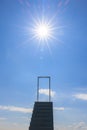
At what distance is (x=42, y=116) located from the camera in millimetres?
91188

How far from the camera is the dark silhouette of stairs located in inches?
3496

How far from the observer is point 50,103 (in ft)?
307

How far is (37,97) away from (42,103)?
221 cm

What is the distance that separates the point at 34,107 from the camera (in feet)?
304

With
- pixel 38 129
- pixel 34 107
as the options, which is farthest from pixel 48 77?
pixel 38 129

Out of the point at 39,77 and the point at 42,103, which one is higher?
the point at 39,77

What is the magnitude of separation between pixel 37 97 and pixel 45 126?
349 inches

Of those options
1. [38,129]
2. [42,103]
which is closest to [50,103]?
[42,103]

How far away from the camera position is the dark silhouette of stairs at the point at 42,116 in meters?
88.8

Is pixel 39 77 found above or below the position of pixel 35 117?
above

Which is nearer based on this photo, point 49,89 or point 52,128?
point 52,128

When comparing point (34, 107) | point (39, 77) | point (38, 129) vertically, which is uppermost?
point (39, 77)

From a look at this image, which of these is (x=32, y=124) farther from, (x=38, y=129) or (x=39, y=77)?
(x=39, y=77)

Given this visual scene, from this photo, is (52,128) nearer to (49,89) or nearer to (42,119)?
(42,119)
